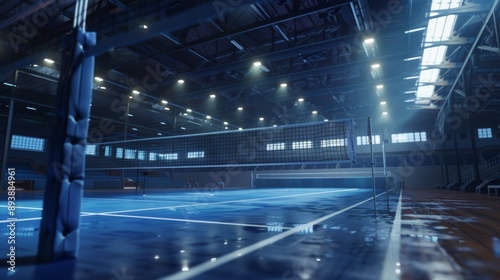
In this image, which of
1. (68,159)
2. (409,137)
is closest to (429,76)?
(409,137)

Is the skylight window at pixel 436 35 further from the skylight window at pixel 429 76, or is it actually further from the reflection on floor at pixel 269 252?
the reflection on floor at pixel 269 252

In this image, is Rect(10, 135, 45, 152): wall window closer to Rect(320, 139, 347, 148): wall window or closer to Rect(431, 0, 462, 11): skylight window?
Rect(320, 139, 347, 148): wall window

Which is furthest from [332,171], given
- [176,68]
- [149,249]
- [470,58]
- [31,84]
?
[149,249]

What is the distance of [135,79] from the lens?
1906 cm

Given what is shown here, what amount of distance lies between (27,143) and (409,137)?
46.4 meters

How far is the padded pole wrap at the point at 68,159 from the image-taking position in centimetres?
262

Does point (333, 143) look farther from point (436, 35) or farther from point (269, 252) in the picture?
point (436, 35)

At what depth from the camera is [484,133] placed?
105 feet

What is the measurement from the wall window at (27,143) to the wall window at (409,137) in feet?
144

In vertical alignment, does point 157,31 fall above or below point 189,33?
below

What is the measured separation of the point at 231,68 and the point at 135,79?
8064mm

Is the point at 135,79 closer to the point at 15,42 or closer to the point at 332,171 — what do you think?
the point at 15,42

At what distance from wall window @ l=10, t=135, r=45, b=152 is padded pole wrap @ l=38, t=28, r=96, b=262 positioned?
117 feet

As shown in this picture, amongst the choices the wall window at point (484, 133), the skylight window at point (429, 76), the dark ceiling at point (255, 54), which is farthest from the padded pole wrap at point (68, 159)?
the wall window at point (484, 133)
